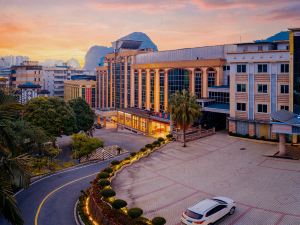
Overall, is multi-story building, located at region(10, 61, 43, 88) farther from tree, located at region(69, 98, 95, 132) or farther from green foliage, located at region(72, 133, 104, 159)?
green foliage, located at region(72, 133, 104, 159)

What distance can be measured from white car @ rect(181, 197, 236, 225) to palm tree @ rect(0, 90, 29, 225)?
1719 cm

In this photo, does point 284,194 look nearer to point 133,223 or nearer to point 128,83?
point 133,223

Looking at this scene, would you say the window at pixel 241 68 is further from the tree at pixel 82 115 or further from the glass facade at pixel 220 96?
the tree at pixel 82 115

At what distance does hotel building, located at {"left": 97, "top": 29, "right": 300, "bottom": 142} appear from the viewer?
4797 cm

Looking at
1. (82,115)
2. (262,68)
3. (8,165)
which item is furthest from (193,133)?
(8,165)

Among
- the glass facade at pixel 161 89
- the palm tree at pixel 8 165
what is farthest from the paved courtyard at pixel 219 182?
the glass facade at pixel 161 89

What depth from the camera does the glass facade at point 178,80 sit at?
231 feet

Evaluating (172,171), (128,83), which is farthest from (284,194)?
(128,83)

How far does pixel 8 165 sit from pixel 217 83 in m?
58.1

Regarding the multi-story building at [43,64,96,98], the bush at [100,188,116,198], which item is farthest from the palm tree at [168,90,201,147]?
the multi-story building at [43,64,96,98]

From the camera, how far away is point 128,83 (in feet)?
306

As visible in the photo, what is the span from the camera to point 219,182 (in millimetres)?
34344

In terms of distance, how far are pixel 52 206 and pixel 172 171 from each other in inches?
577

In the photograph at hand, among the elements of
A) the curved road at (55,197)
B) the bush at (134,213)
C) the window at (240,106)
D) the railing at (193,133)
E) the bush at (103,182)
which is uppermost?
the window at (240,106)
